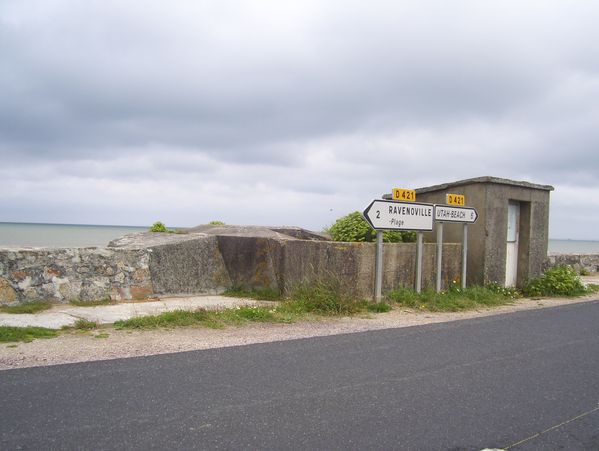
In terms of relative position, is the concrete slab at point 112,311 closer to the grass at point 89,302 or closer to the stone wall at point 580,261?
the grass at point 89,302

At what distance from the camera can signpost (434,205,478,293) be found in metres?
11.0

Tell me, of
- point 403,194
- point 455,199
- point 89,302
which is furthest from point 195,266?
point 455,199

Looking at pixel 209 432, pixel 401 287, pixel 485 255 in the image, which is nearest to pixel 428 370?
pixel 209 432

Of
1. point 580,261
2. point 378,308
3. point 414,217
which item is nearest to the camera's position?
point 378,308

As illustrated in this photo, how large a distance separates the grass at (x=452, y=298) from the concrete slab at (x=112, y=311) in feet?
9.12

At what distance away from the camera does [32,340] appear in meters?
5.91

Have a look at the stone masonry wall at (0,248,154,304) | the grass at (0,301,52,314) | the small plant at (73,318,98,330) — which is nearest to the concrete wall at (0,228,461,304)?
the stone masonry wall at (0,248,154,304)

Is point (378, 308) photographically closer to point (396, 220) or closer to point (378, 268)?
point (378, 268)

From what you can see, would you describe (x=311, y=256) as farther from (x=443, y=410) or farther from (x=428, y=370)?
(x=443, y=410)

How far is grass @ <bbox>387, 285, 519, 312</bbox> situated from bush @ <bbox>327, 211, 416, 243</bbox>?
152 centimetres

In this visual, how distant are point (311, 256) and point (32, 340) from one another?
5154 mm

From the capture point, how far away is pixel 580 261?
2027 centimetres

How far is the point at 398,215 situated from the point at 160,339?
5563 mm

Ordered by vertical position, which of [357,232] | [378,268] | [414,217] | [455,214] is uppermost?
[455,214]
